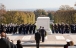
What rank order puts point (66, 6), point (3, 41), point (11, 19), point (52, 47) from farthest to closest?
point (66, 6) → point (11, 19) → point (52, 47) → point (3, 41)

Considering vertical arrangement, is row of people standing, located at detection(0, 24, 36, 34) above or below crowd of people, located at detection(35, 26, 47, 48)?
below

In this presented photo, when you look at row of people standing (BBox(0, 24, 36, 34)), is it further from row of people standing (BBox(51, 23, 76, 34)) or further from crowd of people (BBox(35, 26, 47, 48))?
crowd of people (BBox(35, 26, 47, 48))

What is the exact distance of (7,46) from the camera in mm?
4719

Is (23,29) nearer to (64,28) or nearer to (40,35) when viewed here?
(64,28)

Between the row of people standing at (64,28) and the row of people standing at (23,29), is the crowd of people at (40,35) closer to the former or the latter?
the row of people standing at (23,29)

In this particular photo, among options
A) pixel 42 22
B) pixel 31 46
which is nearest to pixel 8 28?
pixel 42 22

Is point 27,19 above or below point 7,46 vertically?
below

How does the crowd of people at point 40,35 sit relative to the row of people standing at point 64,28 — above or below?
above

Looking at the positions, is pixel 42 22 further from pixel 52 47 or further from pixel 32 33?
pixel 52 47

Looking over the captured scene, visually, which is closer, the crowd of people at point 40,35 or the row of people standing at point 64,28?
the crowd of people at point 40,35

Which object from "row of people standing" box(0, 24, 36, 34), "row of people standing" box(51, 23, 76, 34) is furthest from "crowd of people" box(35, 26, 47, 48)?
"row of people standing" box(51, 23, 76, 34)

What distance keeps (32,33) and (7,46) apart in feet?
58.8

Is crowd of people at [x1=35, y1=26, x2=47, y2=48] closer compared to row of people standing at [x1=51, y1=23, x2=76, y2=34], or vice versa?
crowd of people at [x1=35, y1=26, x2=47, y2=48]

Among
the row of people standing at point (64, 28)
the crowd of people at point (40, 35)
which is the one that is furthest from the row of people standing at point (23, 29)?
the crowd of people at point (40, 35)
